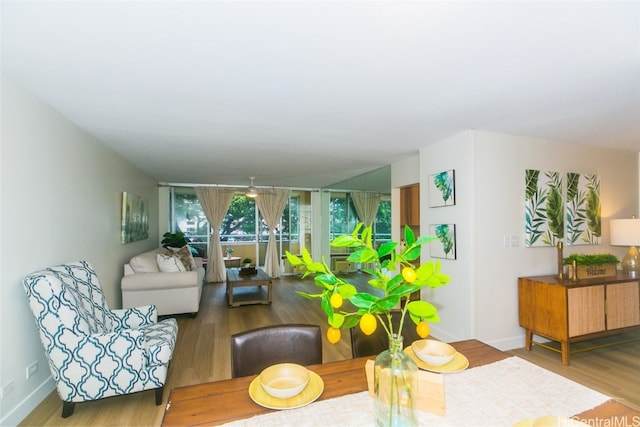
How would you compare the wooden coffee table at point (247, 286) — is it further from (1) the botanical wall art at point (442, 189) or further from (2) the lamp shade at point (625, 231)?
(2) the lamp shade at point (625, 231)

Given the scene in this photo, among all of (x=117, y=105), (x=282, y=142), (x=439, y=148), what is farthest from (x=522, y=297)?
(x=117, y=105)

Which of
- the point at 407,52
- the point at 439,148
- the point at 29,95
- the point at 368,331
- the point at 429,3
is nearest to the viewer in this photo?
the point at 368,331

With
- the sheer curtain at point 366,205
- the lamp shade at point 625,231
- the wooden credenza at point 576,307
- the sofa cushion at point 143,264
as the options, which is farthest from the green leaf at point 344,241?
the sheer curtain at point 366,205

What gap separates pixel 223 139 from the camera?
3420 mm

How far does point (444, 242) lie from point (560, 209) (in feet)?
4.66

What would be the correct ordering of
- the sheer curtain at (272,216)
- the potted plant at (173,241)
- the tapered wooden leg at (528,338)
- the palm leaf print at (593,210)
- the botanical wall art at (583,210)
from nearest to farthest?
1. the tapered wooden leg at (528,338)
2. the botanical wall art at (583,210)
3. the palm leaf print at (593,210)
4. the potted plant at (173,241)
5. the sheer curtain at (272,216)

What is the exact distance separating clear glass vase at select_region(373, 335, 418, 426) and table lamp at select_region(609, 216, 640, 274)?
4.08m

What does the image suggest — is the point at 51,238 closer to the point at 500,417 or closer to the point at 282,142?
the point at 282,142

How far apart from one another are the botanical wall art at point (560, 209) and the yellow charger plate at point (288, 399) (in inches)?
126

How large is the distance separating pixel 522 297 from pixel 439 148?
1872 mm

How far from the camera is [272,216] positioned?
736cm

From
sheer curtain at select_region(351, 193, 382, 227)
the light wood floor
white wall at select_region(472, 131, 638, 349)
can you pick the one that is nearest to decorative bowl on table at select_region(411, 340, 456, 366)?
the light wood floor

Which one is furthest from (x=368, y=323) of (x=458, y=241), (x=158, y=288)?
(x=158, y=288)

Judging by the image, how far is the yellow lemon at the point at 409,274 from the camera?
2.86 ft
